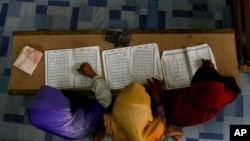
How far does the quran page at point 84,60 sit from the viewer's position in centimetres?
133

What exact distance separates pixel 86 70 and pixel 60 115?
30 centimetres

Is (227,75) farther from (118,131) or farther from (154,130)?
(118,131)

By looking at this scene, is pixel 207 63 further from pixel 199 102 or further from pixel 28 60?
pixel 28 60

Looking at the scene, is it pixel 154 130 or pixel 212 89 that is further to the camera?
pixel 154 130

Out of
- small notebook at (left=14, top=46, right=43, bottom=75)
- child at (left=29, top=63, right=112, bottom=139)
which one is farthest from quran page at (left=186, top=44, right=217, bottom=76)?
small notebook at (left=14, top=46, right=43, bottom=75)

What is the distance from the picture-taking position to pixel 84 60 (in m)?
1.35

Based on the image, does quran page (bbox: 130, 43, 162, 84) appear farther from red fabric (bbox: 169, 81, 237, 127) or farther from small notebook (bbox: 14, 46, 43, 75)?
small notebook (bbox: 14, 46, 43, 75)

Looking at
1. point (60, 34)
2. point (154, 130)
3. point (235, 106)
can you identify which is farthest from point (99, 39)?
point (235, 106)

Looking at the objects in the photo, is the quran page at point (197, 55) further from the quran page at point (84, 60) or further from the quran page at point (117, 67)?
the quran page at point (84, 60)

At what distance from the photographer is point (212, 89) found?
0.96 metres

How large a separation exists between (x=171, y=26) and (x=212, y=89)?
0.67 m

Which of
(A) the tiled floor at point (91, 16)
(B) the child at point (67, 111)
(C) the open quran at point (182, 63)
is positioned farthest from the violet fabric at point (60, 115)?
(A) the tiled floor at point (91, 16)

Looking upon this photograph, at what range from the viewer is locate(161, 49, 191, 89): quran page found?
4.32 ft

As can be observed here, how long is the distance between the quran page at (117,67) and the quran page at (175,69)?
0.15m
